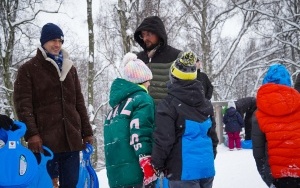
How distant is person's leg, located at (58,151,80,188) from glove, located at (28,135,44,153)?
0.32 metres

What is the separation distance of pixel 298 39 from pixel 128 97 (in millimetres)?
18406

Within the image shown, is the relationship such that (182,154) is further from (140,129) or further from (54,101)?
(54,101)

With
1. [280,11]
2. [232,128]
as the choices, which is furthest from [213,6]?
[232,128]

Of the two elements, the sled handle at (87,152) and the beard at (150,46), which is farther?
the beard at (150,46)

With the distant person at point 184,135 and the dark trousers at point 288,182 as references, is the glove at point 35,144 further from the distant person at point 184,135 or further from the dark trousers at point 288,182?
the dark trousers at point 288,182

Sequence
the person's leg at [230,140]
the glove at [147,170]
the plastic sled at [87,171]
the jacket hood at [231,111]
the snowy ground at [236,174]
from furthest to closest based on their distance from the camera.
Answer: the jacket hood at [231,111] < the person's leg at [230,140] < the snowy ground at [236,174] < the plastic sled at [87,171] < the glove at [147,170]

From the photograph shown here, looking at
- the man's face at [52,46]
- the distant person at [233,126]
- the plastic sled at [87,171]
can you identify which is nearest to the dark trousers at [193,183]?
the plastic sled at [87,171]

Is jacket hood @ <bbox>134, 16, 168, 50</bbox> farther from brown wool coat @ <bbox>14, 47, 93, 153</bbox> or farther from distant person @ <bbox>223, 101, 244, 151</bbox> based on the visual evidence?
distant person @ <bbox>223, 101, 244, 151</bbox>

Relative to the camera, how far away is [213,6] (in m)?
22.1

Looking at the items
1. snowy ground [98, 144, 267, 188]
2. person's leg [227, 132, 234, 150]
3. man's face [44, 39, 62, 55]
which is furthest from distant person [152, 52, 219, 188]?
person's leg [227, 132, 234, 150]

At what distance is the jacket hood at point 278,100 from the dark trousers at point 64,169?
1904 millimetres

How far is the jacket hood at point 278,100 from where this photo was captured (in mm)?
3129

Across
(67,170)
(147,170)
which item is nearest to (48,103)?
(67,170)

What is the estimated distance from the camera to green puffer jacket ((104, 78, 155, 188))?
271 cm
